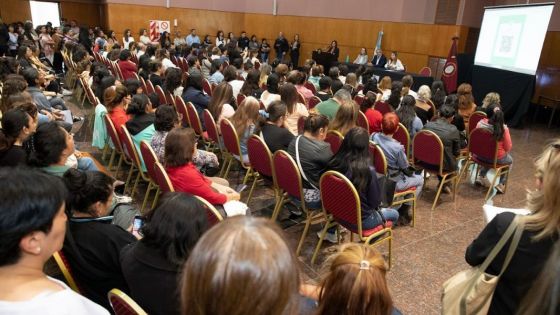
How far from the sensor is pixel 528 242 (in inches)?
54.5

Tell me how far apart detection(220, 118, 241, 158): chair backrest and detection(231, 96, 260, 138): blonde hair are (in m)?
0.12

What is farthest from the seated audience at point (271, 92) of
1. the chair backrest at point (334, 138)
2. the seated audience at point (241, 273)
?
the seated audience at point (241, 273)

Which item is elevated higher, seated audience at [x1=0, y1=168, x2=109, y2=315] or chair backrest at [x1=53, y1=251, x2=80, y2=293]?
seated audience at [x1=0, y1=168, x2=109, y2=315]

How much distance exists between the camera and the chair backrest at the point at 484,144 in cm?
412

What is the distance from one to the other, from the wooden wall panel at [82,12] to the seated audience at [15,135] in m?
16.3

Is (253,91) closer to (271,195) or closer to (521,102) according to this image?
(271,195)

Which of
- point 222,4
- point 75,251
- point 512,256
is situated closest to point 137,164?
point 75,251

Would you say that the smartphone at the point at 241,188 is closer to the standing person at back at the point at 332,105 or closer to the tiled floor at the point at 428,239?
the tiled floor at the point at 428,239

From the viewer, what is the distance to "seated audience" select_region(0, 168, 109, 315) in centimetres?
108

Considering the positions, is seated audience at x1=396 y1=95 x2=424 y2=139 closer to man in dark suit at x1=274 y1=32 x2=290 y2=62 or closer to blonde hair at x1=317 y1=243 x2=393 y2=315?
blonde hair at x1=317 y1=243 x2=393 y2=315

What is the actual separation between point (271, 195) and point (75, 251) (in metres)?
2.70

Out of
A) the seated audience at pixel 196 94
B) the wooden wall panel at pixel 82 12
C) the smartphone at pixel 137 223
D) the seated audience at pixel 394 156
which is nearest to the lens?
the smartphone at pixel 137 223

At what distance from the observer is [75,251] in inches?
69.0

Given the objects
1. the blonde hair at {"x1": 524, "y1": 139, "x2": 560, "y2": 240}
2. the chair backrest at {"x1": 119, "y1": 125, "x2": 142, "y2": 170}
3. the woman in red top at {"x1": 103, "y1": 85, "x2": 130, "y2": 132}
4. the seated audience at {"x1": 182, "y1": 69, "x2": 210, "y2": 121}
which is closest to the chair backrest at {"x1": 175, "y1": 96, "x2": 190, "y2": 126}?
the seated audience at {"x1": 182, "y1": 69, "x2": 210, "y2": 121}
